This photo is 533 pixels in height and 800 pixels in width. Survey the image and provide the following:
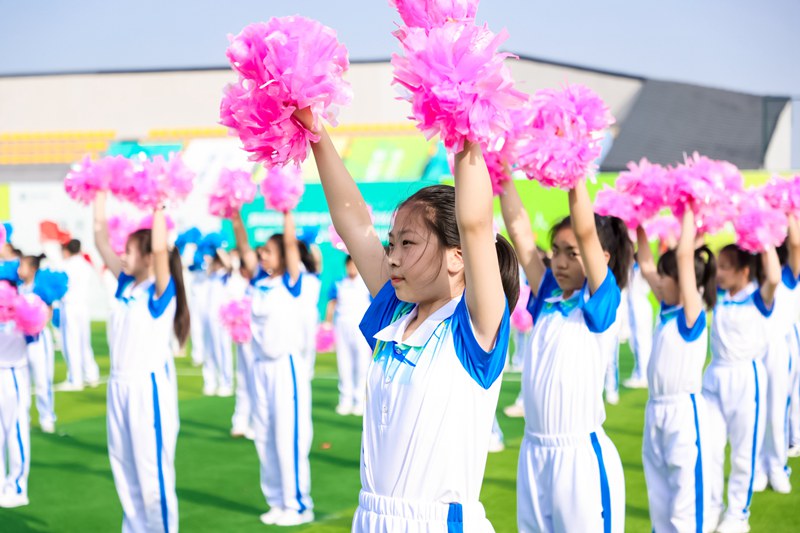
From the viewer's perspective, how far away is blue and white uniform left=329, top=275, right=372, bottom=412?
10805mm

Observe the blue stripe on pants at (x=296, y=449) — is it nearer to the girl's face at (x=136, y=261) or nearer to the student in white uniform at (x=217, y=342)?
the girl's face at (x=136, y=261)

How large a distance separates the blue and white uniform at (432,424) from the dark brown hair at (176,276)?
333cm

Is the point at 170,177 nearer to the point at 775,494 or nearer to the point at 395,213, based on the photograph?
the point at 395,213

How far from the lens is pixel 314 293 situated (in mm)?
10008

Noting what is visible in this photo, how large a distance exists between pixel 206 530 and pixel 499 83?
505 centimetres

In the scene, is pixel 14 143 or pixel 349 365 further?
pixel 14 143

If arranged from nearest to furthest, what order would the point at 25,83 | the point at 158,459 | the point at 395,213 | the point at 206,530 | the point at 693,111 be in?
the point at 395,213 < the point at 158,459 < the point at 206,530 < the point at 693,111 < the point at 25,83

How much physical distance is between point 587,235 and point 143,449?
302 centimetres

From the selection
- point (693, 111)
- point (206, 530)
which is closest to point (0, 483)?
point (206, 530)

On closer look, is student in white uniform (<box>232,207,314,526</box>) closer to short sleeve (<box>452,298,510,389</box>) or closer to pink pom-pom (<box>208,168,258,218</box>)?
pink pom-pom (<box>208,168,258,218</box>)

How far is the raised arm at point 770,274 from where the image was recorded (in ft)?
20.9

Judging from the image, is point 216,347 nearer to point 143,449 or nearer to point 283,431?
point 283,431

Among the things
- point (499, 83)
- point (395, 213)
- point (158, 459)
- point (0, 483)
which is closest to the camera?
point (499, 83)

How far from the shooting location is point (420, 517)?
7.84 ft
